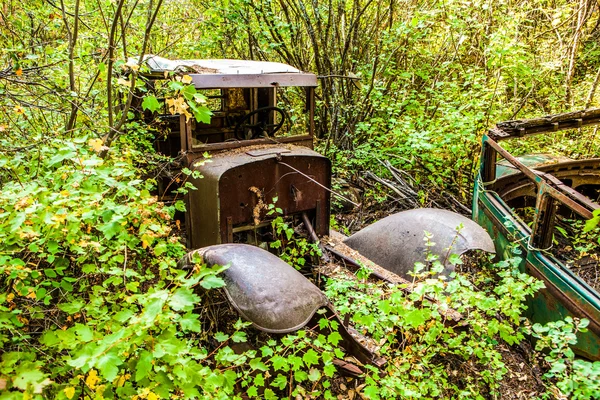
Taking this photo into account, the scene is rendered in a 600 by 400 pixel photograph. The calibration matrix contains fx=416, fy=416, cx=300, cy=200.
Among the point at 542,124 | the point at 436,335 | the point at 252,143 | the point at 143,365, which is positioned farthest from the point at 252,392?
the point at 542,124

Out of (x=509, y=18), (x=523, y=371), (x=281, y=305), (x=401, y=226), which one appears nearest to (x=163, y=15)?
(x=509, y=18)

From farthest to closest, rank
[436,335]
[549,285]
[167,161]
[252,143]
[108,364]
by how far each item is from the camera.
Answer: [167,161], [252,143], [549,285], [436,335], [108,364]

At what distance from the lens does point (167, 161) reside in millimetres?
4227

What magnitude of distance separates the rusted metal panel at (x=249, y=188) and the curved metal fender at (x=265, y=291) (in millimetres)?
672

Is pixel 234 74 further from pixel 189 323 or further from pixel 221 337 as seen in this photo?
pixel 189 323

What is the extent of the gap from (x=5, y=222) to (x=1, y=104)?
138cm

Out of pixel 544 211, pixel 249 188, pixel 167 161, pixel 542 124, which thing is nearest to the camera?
pixel 544 211

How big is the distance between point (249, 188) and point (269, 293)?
1.21m

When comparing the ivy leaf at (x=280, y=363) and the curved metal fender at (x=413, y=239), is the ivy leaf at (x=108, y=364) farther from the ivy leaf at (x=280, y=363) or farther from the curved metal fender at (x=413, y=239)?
the curved metal fender at (x=413, y=239)

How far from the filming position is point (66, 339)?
5.28 feet

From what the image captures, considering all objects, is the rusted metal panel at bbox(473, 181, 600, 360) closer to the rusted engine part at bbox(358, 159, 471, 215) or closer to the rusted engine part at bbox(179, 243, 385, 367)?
the rusted engine part at bbox(179, 243, 385, 367)

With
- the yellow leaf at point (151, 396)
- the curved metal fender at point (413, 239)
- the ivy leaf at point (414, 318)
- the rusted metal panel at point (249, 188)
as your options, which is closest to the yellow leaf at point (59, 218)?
the yellow leaf at point (151, 396)

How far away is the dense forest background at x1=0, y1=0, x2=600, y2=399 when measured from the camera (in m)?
1.77

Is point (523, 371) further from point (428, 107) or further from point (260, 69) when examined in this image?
point (428, 107)
